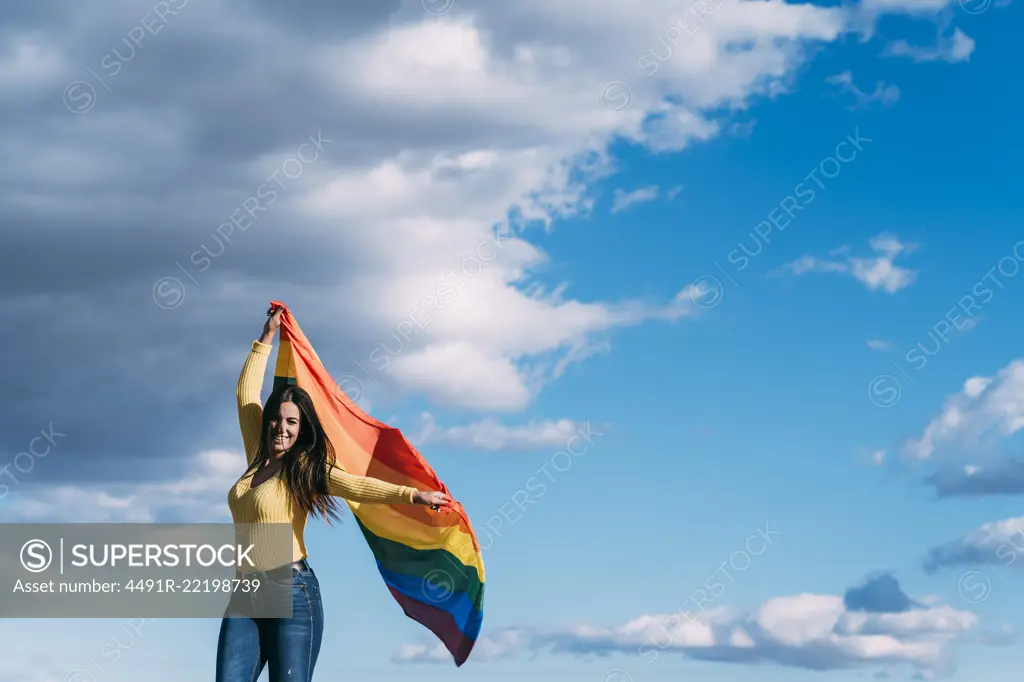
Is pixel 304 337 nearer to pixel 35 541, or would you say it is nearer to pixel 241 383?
pixel 241 383

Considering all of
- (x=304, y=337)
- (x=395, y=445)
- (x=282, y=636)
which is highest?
(x=304, y=337)

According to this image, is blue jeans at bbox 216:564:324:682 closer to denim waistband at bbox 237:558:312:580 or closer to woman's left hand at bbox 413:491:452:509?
denim waistband at bbox 237:558:312:580

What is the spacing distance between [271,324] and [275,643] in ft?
9.66

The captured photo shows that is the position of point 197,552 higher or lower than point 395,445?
lower

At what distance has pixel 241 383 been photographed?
916 centimetres

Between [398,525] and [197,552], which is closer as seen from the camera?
[197,552]

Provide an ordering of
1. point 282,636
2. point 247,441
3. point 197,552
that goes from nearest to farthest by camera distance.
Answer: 1. point 282,636
2. point 247,441
3. point 197,552

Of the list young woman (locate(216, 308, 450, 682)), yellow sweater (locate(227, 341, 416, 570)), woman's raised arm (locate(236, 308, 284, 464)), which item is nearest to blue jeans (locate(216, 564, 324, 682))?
young woman (locate(216, 308, 450, 682))

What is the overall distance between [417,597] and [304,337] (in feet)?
9.23

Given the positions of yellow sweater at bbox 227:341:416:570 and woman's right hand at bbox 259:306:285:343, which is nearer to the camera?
yellow sweater at bbox 227:341:416:570

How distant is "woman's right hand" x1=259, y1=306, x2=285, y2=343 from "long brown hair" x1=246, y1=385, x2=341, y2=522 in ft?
3.02

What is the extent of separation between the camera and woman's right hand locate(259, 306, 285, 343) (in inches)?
378

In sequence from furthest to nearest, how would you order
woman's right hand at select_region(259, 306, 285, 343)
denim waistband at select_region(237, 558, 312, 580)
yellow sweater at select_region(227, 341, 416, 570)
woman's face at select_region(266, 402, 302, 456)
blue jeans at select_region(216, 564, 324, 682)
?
woman's right hand at select_region(259, 306, 285, 343)
woman's face at select_region(266, 402, 302, 456)
yellow sweater at select_region(227, 341, 416, 570)
denim waistband at select_region(237, 558, 312, 580)
blue jeans at select_region(216, 564, 324, 682)

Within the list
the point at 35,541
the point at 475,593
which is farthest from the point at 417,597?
the point at 35,541
